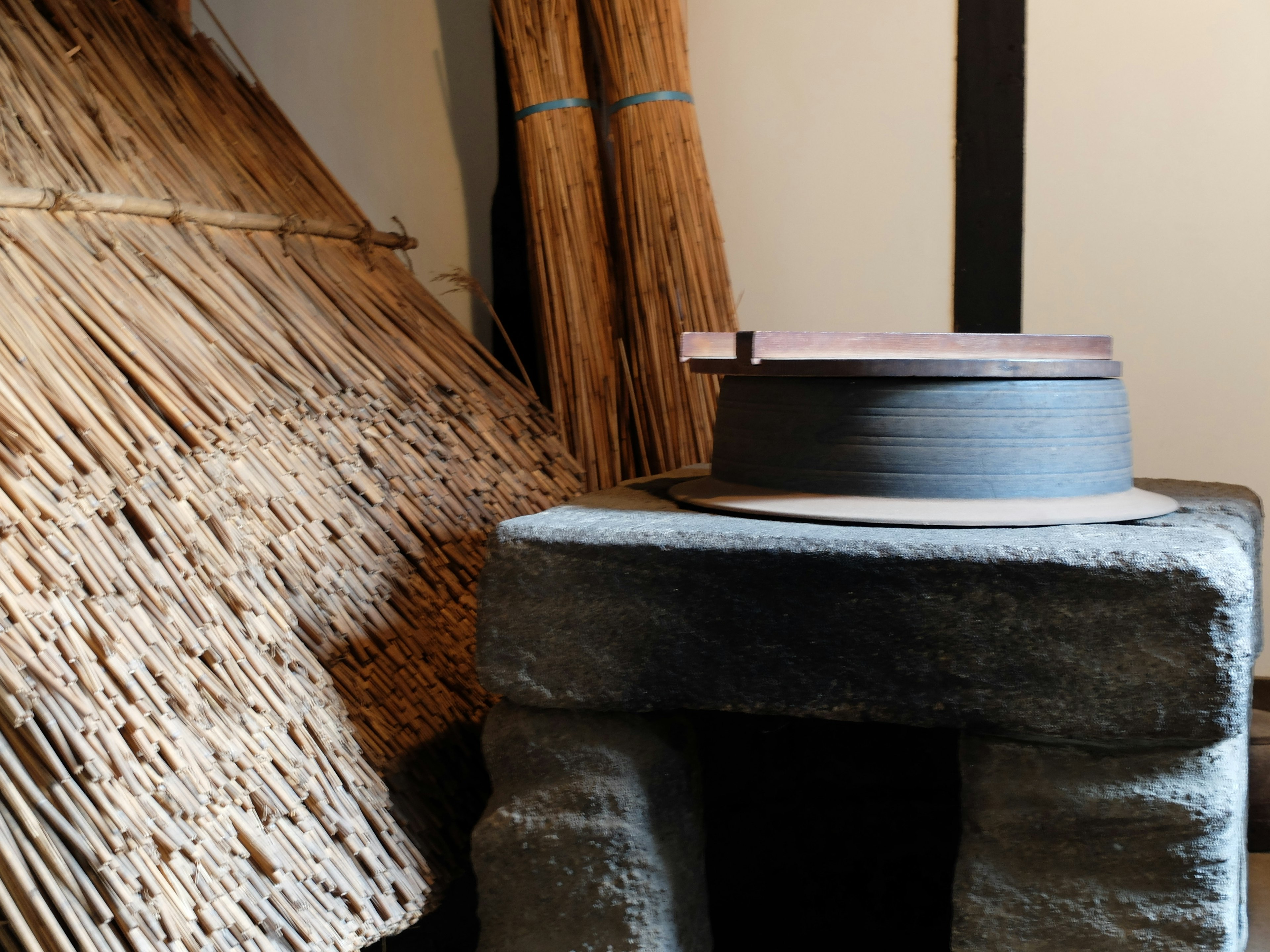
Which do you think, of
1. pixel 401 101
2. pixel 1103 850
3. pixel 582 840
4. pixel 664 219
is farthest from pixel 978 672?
pixel 401 101

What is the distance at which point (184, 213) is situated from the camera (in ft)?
4.54

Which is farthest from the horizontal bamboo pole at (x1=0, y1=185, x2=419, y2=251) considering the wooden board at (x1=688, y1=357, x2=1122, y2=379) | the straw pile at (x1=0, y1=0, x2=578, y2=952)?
the wooden board at (x1=688, y1=357, x2=1122, y2=379)

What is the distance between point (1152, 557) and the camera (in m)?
0.92

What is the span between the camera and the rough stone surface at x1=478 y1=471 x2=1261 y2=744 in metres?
0.92

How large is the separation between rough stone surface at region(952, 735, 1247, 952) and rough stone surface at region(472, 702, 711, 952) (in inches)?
12.3

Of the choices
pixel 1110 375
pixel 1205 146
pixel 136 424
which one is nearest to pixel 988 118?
pixel 1205 146

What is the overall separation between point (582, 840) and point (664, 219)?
1048mm

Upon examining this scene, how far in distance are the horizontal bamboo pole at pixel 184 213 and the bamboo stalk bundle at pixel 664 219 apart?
44cm

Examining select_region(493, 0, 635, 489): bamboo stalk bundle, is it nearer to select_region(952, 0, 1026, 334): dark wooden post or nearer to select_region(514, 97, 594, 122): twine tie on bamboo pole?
select_region(514, 97, 594, 122): twine tie on bamboo pole

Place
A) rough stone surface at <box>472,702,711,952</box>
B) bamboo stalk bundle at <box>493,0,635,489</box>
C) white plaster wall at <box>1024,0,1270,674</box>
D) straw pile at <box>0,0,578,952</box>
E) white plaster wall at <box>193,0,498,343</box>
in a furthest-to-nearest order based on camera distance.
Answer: white plaster wall at <box>193,0,498,343</box> → bamboo stalk bundle at <box>493,0,635,489</box> → white plaster wall at <box>1024,0,1270,674</box> → rough stone surface at <box>472,702,711,952</box> → straw pile at <box>0,0,578,952</box>

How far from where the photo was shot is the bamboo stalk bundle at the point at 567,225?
1.79 metres

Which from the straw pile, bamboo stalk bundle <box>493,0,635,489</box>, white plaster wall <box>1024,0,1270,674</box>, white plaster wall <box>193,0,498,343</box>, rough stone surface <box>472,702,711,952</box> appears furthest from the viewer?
white plaster wall <box>193,0,498,343</box>

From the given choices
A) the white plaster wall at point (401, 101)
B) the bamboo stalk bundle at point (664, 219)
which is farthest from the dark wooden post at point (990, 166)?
the white plaster wall at point (401, 101)

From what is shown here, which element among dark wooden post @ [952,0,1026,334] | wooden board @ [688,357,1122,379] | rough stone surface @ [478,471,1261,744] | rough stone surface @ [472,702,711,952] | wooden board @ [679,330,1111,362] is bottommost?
rough stone surface @ [472,702,711,952]
